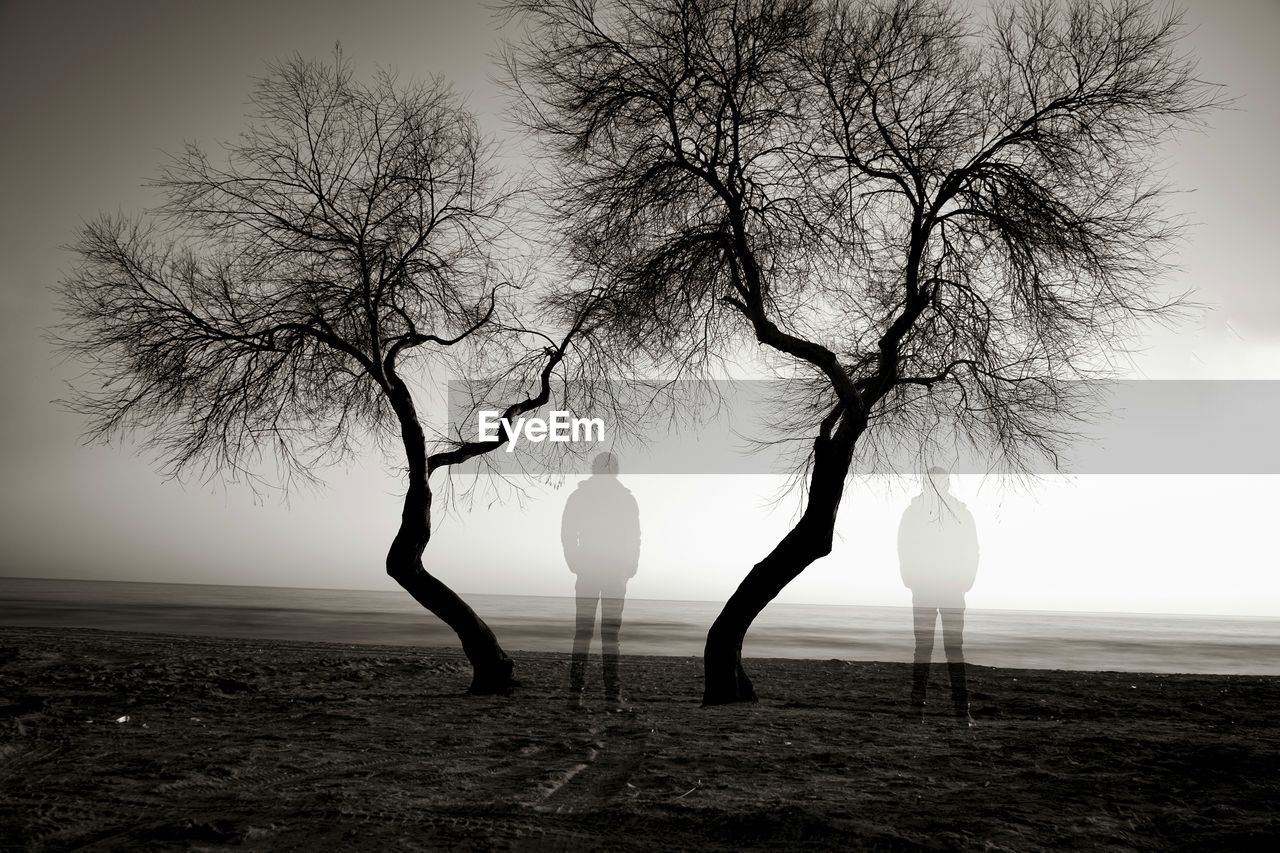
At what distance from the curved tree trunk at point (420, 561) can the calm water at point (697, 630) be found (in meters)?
5.73

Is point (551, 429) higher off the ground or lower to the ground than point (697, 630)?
higher

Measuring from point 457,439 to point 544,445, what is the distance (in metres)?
1.03

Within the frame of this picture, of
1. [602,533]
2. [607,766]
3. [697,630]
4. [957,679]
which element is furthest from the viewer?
[697,630]

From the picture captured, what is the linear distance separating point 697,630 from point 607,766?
1566cm

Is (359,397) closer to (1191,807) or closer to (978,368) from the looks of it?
(978,368)

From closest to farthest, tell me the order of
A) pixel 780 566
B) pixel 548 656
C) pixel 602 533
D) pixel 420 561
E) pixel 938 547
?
pixel 780 566, pixel 938 547, pixel 420 561, pixel 602 533, pixel 548 656

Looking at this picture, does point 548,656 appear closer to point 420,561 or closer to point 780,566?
point 420,561

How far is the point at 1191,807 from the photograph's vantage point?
15.2 feet

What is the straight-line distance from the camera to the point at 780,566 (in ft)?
28.2

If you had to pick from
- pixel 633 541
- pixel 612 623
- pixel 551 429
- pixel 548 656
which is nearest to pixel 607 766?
pixel 633 541

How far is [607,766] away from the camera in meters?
5.59

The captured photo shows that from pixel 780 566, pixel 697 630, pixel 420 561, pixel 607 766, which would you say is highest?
pixel 780 566

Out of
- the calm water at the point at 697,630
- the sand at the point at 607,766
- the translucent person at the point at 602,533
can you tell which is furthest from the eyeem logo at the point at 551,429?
the calm water at the point at 697,630

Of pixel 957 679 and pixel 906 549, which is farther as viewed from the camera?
pixel 957 679
